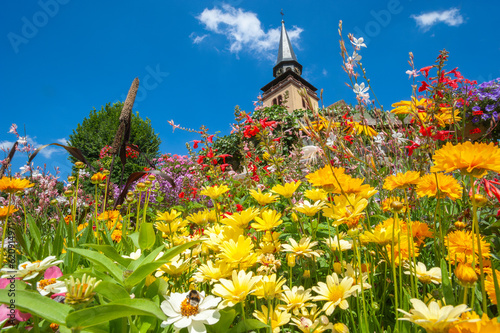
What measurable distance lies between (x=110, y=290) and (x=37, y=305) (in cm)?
13

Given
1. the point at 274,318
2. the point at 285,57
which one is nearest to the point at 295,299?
the point at 274,318

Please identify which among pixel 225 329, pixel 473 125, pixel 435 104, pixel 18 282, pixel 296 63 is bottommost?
pixel 225 329

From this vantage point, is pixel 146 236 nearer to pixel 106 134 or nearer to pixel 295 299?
pixel 295 299

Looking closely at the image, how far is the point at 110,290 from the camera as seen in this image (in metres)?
0.60

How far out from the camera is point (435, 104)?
4.13ft

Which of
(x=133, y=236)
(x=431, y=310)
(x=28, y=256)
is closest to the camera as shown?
(x=431, y=310)

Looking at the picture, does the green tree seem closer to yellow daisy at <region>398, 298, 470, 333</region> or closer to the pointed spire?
yellow daisy at <region>398, 298, 470, 333</region>

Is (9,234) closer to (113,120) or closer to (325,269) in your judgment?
(325,269)

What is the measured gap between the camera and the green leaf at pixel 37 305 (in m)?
0.47

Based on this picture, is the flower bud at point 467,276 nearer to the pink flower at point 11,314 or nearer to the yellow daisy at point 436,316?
the yellow daisy at point 436,316

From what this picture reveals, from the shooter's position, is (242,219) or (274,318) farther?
(242,219)

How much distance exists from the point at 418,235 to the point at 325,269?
386mm

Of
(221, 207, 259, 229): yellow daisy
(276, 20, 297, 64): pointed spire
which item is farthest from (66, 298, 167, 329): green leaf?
(276, 20, 297, 64): pointed spire

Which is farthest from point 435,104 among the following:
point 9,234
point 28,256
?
point 9,234
